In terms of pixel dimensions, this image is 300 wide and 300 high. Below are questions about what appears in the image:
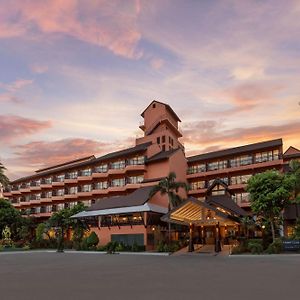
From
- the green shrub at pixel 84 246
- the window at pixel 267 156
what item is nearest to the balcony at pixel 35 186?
the green shrub at pixel 84 246

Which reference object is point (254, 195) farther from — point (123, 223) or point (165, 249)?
point (123, 223)

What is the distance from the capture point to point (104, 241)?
5522 cm

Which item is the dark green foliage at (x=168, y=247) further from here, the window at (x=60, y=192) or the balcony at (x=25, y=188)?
the balcony at (x=25, y=188)

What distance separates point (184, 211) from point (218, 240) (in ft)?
16.0

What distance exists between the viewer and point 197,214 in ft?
149

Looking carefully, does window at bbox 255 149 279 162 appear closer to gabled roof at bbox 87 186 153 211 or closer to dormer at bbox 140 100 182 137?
gabled roof at bbox 87 186 153 211

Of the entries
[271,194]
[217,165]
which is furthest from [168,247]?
[217,165]

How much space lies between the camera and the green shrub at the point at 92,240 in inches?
2091

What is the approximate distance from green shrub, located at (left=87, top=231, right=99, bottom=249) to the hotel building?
5.53 feet

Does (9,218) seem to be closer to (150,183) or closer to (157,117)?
(150,183)

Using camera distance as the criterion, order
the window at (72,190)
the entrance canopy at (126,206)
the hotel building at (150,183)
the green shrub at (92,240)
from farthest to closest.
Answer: the window at (72,190)
the green shrub at (92,240)
the entrance canopy at (126,206)
the hotel building at (150,183)

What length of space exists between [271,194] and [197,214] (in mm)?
8951

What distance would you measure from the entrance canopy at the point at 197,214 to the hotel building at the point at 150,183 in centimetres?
12

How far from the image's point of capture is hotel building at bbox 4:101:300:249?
51.0 metres
